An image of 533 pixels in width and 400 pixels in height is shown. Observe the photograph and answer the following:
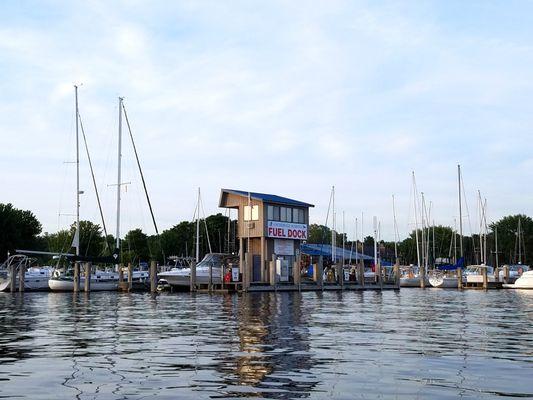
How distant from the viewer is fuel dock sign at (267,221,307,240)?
5972cm

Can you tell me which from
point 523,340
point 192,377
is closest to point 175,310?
point 523,340

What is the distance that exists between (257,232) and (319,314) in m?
29.2

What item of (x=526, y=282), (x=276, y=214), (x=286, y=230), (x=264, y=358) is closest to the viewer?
(x=264, y=358)

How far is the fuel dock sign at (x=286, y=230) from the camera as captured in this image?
5972cm

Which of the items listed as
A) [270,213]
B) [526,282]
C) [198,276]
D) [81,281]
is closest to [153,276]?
[198,276]

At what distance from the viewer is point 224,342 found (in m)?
18.4

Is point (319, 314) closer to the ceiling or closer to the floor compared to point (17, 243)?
closer to the floor

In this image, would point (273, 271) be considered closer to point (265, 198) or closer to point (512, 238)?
point (265, 198)

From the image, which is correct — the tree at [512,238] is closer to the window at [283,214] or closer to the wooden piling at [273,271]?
the window at [283,214]

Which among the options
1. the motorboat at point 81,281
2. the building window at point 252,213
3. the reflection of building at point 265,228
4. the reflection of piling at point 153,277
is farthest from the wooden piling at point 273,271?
the motorboat at point 81,281

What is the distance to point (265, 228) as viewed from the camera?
59156 millimetres

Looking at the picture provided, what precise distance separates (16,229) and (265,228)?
1911 inches

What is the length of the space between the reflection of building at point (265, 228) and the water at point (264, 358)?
32.0 meters

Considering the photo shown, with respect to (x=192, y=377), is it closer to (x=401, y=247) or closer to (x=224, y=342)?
(x=224, y=342)
